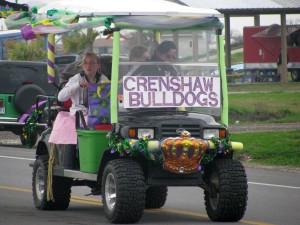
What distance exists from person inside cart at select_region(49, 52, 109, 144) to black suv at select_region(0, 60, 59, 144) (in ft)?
38.0

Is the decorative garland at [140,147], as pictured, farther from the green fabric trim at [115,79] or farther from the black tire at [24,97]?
the black tire at [24,97]

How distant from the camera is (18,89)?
24703mm

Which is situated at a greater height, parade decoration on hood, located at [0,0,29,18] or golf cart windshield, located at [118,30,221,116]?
parade decoration on hood, located at [0,0,29,18]

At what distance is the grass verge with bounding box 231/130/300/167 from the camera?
20.6m

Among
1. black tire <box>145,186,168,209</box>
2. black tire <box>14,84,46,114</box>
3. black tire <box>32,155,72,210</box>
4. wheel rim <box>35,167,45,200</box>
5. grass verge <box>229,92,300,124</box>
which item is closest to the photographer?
black tire <box>32,155,72,210</box>

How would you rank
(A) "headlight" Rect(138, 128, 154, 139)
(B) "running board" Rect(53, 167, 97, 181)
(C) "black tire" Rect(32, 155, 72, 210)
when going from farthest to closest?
(C) "black tire" Rect(32, 155, 72, 210) → (B) "running board" Rect(53, 167, 97, 181) → (A) "headlight" Rect(138, 128, 154, 139)

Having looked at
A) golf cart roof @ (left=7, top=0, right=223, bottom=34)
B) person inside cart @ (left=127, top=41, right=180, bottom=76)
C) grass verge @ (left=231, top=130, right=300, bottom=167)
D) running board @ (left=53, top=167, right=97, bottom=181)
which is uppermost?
golf cart roof @ (left=7, top=0, right=223, bottom=34)

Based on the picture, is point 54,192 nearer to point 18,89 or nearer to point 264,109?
point 18,89

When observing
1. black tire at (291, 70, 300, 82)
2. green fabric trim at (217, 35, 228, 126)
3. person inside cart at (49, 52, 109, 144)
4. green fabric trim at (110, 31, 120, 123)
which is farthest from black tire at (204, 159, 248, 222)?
black tire at (291, 70, 300, 82)

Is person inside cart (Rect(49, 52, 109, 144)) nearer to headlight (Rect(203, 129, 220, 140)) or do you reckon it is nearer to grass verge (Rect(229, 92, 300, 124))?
headlight (Rect(203, 129, 220, 140))

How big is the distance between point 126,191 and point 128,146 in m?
0.47

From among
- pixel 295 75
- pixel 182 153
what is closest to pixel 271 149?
pixel 182 153

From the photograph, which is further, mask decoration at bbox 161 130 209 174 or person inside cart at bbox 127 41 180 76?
person inside cart at bbox 127 41 180 76

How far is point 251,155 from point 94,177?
9.97 meters
